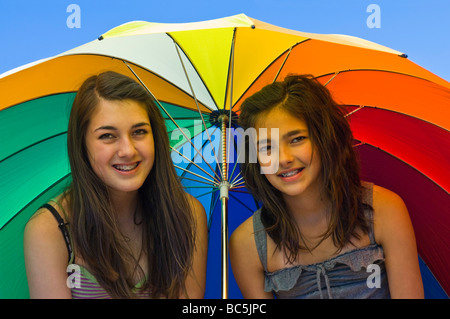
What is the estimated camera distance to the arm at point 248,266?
10.4 ft

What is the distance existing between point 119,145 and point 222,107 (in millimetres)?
891

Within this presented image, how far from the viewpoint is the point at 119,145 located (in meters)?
2.80

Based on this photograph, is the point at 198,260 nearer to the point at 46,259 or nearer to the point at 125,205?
the point at 125,205

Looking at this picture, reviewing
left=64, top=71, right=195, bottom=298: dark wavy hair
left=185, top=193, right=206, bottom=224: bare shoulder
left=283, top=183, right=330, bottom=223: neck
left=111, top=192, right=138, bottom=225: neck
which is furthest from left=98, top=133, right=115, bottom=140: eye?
left=283, top=183, right=330, bottom=223: neck

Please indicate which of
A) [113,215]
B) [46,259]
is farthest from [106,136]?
[46,259]


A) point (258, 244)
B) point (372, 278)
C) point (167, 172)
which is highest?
point (167, 172)

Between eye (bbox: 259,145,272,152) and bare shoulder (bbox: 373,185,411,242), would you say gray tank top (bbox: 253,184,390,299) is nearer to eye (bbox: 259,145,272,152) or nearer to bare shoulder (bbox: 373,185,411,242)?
bare shoulder (bbox: 373,185,411,242)

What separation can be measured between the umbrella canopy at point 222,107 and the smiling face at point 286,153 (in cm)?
32

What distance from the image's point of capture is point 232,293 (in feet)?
12.8

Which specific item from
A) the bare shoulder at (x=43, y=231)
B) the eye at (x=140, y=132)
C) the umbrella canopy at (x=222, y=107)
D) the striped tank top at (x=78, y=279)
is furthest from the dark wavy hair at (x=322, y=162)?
the bare shoulder at (x=43, y=231)
